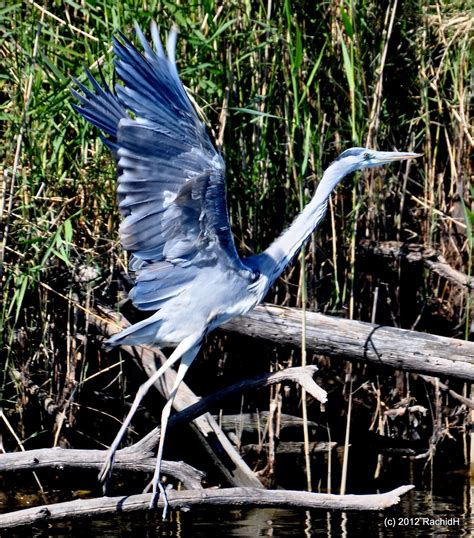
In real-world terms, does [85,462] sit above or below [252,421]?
above

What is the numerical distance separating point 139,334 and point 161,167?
68 cm

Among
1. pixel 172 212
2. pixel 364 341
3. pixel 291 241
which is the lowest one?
pixel 364 341

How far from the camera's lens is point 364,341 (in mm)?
→ 4086

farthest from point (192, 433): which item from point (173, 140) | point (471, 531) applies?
point (173, 140)

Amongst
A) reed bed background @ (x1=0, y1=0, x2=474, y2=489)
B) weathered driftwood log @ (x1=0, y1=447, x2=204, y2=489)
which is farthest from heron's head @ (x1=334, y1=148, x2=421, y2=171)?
weathered driftwood log @ (x1=0, y1=447, x2=204, y2=489)

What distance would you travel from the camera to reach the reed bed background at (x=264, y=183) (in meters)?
4.35

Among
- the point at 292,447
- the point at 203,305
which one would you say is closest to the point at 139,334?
the point at 203,305

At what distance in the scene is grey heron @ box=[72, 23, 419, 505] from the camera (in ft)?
10.7

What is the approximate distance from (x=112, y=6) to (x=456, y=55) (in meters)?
1.89

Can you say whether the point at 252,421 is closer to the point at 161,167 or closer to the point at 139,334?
the point at 139,334

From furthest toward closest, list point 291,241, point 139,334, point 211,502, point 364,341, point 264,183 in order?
point 264,183
point 364,341
point 291,241
point 139,334
point 211,502

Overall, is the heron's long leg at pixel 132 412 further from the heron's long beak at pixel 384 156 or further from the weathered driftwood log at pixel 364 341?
the heron's long beak at pixel 384 156

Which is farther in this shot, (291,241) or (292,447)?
(292,447)

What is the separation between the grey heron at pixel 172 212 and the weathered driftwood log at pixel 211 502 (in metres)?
0.11
